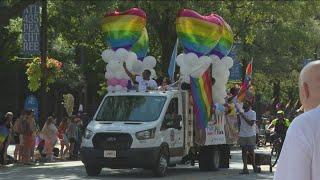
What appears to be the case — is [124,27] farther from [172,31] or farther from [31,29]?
[172,31]

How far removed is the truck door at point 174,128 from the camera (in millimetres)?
16500

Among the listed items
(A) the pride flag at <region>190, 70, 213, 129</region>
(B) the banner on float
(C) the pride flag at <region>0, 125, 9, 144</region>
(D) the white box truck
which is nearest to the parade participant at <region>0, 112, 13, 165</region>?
(C) the pride flag at <region>0, 125, 9, 144</region>

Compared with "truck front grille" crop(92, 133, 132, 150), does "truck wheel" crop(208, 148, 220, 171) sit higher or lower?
lower

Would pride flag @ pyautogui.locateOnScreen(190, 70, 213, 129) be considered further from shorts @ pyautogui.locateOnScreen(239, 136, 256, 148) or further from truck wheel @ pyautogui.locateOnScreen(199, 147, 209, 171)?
shorts @ pyautogui.locateOnScreen(239, 136, 256, 148)

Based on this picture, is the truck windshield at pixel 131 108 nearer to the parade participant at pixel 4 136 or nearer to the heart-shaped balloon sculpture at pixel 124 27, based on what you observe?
the heart-shaped balloon sculpture at pixel 124 27

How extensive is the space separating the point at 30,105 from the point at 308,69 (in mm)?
26337

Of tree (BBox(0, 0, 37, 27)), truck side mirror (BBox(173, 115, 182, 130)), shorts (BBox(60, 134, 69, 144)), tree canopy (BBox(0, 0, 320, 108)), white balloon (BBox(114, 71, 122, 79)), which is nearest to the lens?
truck side mirror (BBox(173, 115, 182, 130))

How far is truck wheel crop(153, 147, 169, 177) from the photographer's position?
51.8 feet

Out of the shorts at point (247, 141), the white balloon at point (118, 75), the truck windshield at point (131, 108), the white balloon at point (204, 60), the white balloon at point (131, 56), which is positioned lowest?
the shorts at point (247, 141)

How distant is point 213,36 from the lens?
1761 centimetres

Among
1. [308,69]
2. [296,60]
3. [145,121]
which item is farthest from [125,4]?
[308,69]

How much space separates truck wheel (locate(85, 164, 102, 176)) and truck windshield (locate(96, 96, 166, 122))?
1196 millimetres

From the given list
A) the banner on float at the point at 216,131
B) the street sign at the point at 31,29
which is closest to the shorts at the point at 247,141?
the banner on float at the point at 216,131

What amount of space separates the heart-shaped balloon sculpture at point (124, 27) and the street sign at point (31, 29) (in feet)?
26.4
